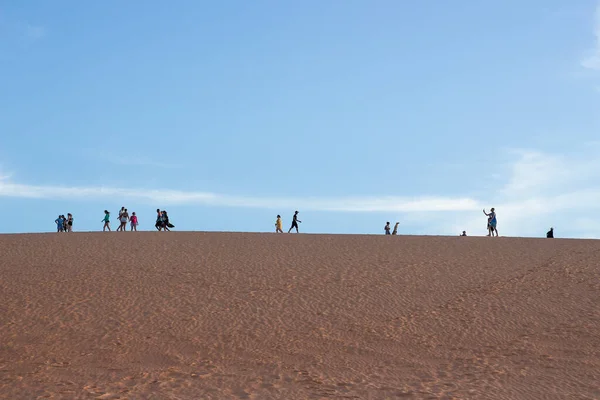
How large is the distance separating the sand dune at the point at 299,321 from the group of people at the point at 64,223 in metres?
7.60

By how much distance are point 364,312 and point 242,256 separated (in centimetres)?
850

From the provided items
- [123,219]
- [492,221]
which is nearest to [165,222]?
[123,219]

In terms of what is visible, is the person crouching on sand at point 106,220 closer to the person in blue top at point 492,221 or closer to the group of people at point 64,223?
the group of people at point 64,223

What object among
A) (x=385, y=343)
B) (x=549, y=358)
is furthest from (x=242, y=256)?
(x=549, y=358)

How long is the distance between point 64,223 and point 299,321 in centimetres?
2271

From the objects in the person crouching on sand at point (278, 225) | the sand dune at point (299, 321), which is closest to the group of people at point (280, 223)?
the person crouching on sand at point (278, 225)

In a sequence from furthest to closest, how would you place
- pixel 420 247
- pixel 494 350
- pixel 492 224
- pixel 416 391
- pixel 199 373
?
pixel 492 224
pixel 420 247
pixel 494 350
pixel 199 373
pixel 416 391

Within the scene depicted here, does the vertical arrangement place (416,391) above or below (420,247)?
below

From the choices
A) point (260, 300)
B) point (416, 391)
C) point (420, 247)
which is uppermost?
point (420, 247)

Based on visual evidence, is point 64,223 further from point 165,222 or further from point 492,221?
point 492,221

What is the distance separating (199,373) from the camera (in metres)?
13.7

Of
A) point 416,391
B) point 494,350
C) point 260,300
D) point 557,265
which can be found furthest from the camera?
point 557,265

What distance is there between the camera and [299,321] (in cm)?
1761

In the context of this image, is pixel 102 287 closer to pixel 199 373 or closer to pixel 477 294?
pixel 199 373
